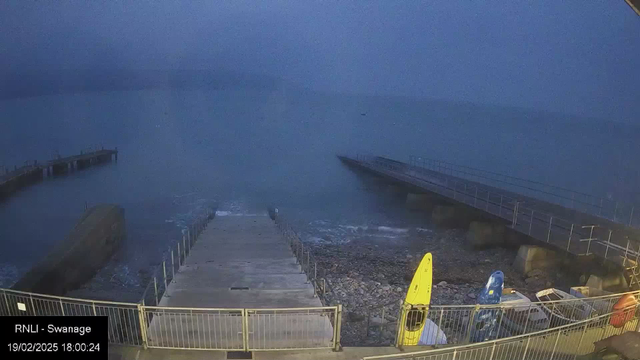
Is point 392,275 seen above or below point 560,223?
below

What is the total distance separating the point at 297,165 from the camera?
56188mm

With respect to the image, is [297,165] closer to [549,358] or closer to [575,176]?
[575,176]

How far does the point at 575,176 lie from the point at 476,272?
34157mm

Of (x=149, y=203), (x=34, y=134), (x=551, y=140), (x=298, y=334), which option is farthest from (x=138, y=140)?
(x=551, y=140)

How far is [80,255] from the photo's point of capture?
15961mm

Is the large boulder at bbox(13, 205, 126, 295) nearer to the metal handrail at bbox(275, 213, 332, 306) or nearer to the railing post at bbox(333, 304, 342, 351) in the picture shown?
the metal handrail at bbox(275, 213, 332, 306)

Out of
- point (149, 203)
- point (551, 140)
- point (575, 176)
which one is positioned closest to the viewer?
point (149, 203)

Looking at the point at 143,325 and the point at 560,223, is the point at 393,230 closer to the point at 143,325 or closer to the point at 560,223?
the point at 560,223

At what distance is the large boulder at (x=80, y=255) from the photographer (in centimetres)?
1352

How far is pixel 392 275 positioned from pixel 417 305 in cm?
1005

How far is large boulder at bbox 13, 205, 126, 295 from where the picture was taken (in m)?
13.5

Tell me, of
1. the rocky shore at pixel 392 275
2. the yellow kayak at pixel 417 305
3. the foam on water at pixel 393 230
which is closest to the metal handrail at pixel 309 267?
the rocky shore at pixel 392 275

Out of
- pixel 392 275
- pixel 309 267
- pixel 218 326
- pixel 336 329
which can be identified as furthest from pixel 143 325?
pixel 392 275

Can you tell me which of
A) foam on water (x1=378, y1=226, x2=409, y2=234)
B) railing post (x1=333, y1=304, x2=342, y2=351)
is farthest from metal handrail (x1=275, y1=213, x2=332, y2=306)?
foam on water (x1=378, y1=226, x2=409, y2=234)
